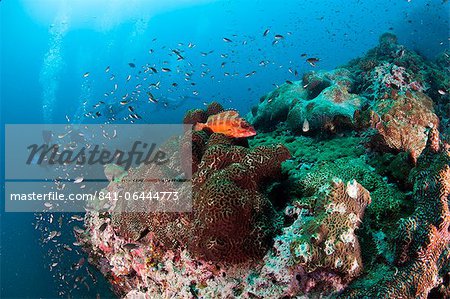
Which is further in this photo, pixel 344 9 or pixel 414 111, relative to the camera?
pixel 344 9

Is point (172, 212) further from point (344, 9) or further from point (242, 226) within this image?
point (344, 9)

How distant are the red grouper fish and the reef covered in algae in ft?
0.50

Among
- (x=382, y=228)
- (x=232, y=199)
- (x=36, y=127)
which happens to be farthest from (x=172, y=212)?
(x=36, y=127)

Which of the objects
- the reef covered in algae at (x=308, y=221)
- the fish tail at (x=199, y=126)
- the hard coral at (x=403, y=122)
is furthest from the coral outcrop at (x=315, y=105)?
the fish tail at (x=199, y=126)

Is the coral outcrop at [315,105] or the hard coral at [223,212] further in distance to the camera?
the coral outcrop at [315,105]

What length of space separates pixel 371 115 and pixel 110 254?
5277mm

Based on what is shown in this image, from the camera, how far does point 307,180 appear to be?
425 centimetres

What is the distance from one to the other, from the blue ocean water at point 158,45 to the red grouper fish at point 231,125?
1947 cm

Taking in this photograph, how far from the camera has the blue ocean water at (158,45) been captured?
4269cm

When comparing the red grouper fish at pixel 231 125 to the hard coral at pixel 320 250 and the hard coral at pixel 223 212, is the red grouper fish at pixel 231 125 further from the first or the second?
the hard coral at pixel 320 250

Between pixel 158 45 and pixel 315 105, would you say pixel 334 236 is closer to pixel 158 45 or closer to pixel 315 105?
pixel 315 105

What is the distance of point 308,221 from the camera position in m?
3.50

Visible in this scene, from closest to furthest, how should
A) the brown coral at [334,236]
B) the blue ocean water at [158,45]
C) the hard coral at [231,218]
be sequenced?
the brown coral at [334,236], the hard coral at [231,218], the blue ocean water at [158,45]

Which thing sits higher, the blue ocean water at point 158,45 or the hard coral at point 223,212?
the blue ocean water at point 158,45
